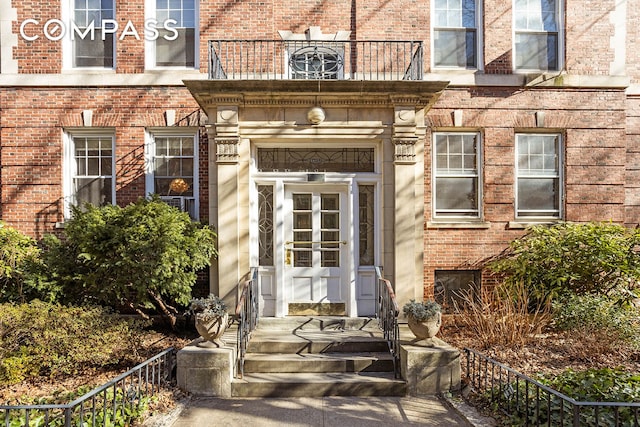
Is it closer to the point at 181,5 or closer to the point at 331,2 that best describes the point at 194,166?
the point at 181,5

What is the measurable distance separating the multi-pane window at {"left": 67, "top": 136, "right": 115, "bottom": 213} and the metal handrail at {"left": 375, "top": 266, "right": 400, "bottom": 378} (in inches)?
229

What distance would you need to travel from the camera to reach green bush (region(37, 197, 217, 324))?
273 inches

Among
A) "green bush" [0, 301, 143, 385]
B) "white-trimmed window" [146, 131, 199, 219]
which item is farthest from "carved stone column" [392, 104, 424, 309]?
"green bush" [0, 301, 143, 385]

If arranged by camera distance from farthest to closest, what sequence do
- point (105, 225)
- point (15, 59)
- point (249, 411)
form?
point (15, 59) → point (105, 225) → point (249, 411)

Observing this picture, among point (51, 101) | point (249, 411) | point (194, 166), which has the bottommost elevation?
point (249, 411)

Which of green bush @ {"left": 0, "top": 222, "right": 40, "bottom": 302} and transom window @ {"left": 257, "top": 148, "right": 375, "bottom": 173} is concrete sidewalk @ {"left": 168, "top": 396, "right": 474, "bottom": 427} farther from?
green bush @ {"left": 0, "top": 222, "right": 40, "bottom": 302}

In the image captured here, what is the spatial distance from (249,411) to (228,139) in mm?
4282

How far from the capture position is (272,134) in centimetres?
757

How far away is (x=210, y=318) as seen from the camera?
5848 mm

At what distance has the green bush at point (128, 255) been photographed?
273 inches

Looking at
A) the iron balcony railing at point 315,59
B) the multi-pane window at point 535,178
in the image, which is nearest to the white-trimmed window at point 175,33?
the iron balcony railing at point 315,59

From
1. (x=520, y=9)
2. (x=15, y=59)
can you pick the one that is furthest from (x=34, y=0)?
(x=520, y=9)

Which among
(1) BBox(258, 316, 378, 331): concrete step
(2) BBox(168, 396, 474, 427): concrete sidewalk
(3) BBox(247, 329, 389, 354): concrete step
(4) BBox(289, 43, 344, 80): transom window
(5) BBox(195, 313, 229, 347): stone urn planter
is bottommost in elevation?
(2) BBox(168, 396, 474, 427): concrete sidewalk

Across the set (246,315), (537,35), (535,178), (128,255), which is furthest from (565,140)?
(128,255)
